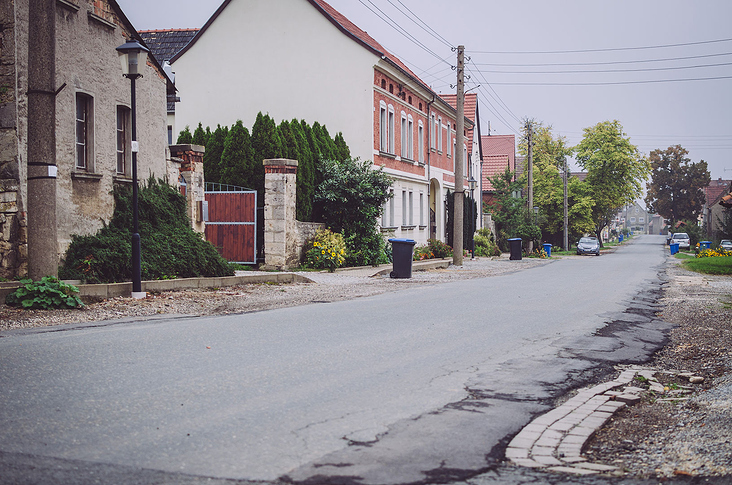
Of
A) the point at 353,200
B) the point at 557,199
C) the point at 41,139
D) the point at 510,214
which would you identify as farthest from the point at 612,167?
the point at 41,139

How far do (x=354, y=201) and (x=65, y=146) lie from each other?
12.1 meters

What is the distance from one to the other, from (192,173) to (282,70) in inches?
505

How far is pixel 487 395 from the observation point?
256 inches

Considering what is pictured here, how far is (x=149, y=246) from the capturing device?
1609 cm

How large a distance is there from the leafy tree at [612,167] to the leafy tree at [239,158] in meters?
53.9

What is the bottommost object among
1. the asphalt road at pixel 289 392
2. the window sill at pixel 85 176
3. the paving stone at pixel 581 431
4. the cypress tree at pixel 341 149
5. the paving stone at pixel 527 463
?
the paving stone at pixel 581 431

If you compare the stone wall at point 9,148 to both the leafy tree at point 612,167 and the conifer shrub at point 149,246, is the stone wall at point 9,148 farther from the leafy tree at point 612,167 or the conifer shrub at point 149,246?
the leafy tree at point 612,167

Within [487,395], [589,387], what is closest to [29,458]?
[487,395]

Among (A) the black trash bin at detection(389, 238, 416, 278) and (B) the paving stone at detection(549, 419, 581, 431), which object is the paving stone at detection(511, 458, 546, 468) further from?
(A) the black trash bin at detection(389, 238, 416, 278)

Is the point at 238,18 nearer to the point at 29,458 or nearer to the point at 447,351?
the point at 447,351

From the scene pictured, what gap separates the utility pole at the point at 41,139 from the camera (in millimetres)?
12141

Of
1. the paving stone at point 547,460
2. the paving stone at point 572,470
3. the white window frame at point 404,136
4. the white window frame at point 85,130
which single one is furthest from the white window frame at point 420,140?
the paving stone at point 572,470

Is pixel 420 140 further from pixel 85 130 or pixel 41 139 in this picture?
pixel 41 139

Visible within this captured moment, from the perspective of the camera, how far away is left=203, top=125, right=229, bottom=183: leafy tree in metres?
24.8
